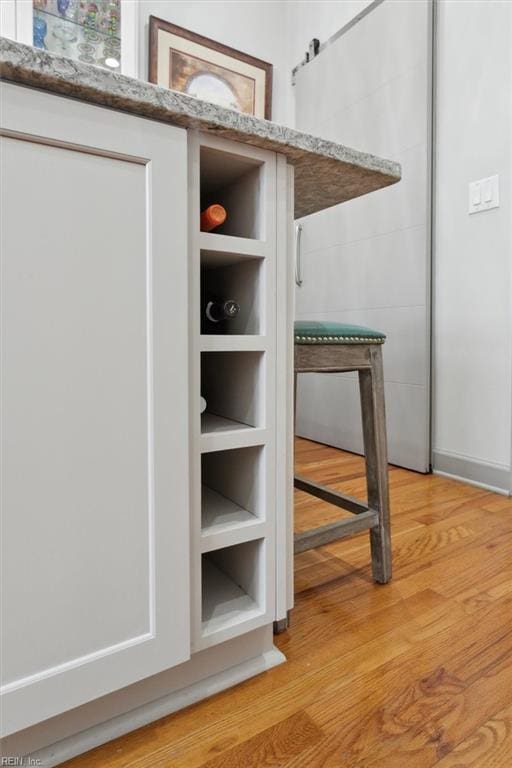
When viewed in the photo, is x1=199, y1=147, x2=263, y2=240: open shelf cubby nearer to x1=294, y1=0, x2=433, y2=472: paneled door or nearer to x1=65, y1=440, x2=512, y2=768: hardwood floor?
x1=65, y1=440, x2=512, y2=768: hardwood floor

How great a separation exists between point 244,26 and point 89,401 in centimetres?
280

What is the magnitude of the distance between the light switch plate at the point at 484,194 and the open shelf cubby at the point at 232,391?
1.35m

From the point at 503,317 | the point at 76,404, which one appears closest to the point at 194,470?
the point at 76,404

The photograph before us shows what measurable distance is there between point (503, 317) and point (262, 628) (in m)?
1.45

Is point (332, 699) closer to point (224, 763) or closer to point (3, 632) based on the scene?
point (224, 763)

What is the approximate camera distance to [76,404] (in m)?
0.58

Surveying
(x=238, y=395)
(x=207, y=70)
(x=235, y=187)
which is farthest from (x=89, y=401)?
(x=207, y=70)

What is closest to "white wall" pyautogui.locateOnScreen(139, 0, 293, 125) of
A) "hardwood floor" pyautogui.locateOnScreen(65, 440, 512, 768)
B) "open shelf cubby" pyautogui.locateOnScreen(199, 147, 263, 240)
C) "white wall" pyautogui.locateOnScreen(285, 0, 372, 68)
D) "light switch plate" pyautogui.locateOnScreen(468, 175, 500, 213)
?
"white wall" pyautogui.locateOnScreen(285, 0, 372, 68)

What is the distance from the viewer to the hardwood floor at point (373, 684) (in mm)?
650

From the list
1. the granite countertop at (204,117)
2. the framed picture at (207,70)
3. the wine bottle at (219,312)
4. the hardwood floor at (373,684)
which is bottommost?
the hardwood floor at (373,684)

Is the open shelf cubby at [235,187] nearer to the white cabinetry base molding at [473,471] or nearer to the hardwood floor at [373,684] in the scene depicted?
the hardwood floor at [373,684]

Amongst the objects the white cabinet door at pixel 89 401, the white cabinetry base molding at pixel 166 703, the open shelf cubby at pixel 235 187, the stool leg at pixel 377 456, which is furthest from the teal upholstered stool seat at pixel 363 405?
the white cabinet door at pixel 89 401

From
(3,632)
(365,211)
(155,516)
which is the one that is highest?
(365,211)

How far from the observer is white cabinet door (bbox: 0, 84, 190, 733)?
0.54 meters
